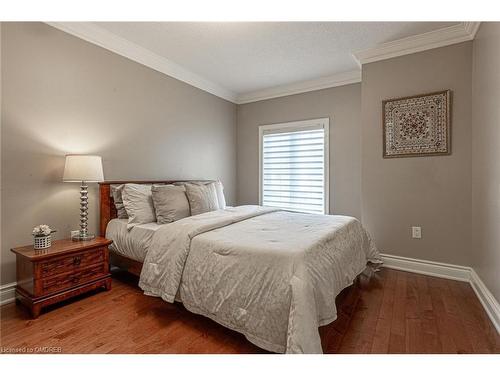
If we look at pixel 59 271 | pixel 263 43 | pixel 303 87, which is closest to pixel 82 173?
pixel 59 271

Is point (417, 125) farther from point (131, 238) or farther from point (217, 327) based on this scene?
point (131, 238)

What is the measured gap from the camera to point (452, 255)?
273 cm

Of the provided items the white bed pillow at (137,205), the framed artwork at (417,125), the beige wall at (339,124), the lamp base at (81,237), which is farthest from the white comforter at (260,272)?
the beige wall at (339,124)

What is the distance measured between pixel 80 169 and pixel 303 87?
10.9ft

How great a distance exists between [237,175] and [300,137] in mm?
1398

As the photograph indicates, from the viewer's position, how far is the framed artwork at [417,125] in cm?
273

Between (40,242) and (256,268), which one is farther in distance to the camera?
(40,242)

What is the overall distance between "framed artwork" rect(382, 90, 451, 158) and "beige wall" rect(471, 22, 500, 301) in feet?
0.79

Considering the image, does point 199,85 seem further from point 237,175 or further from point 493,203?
point 493,203

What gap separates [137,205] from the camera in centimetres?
261

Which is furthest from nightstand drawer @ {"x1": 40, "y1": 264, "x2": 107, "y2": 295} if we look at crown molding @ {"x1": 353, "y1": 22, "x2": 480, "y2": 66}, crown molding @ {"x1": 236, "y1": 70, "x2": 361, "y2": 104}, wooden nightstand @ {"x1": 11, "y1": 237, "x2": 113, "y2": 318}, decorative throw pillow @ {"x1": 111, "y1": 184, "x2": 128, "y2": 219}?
crown molding @ {"x1": 353, "y1": 22, "x2": 480, "y2": 66}

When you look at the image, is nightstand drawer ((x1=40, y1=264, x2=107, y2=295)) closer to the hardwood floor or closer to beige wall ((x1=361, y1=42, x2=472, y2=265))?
the hardwood floor

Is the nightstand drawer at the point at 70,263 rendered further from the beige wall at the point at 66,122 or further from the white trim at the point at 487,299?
the white trim at the point at 487,299
